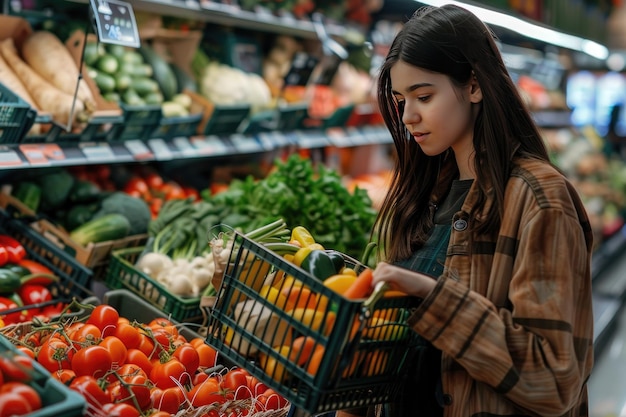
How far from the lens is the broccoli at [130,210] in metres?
3.28

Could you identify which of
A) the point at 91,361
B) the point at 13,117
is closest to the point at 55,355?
the point at 91,361

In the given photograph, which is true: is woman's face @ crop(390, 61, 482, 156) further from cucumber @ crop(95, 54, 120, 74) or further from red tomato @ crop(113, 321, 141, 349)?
cucumber @ crop(95, 54, 120, 74)

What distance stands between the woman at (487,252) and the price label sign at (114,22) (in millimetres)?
1320

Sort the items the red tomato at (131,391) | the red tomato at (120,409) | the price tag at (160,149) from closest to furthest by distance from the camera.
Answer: the red tomato at (120,409), the red tomato at (131,391), the price tag at (160,149)

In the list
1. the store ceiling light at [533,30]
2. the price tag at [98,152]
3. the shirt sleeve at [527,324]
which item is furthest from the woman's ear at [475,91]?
the price tag at [98,152]

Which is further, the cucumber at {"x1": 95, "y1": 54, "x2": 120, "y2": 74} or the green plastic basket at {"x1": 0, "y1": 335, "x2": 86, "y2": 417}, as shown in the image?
the cucumber at {"x1": 95, "y1": 54, "x2": 120, "y2": 74}

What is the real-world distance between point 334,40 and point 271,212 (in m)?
1.77

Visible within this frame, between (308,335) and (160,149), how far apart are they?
82.2 inches

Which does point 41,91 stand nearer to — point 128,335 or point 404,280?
point 128,335

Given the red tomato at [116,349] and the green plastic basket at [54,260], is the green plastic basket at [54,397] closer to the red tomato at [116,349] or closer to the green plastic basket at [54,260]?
the red tomato at [116,349]

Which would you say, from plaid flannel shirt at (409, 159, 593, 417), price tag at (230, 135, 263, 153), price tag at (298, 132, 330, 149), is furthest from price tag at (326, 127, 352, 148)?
plaid flannel shirt at (409, 159, 593, 417)

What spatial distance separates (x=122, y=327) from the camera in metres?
2.20

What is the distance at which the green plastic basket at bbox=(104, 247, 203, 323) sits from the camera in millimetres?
2752

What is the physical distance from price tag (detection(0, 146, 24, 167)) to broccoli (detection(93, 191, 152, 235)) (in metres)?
0.59
